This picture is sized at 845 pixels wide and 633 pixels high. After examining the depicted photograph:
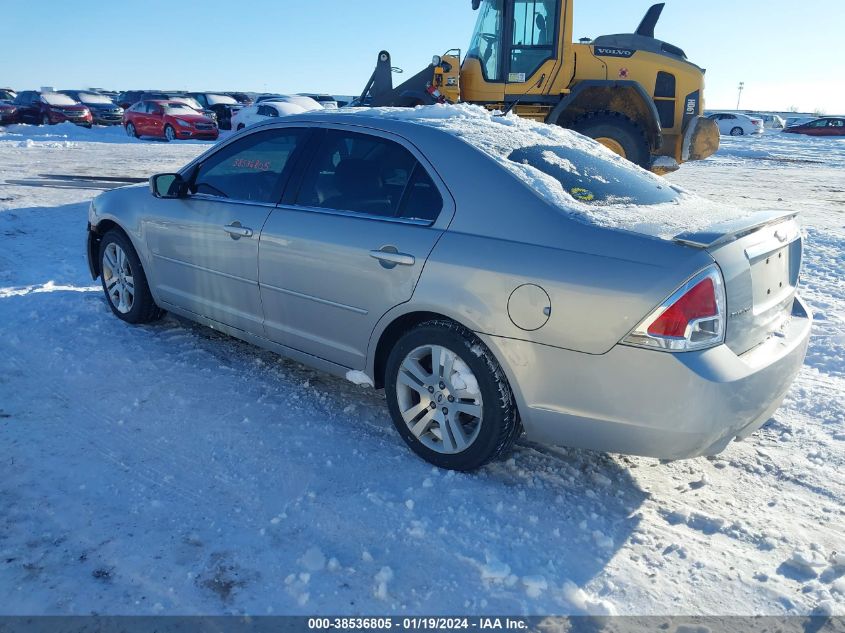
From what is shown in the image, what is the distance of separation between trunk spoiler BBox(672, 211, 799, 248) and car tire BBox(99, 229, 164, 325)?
3763 mm

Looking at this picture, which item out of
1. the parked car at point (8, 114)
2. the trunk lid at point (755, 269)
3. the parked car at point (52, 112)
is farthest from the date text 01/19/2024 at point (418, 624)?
the parked car at point (8, 114)

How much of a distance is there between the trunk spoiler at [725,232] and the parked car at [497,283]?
0.5 inches

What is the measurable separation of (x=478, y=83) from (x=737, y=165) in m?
14.2

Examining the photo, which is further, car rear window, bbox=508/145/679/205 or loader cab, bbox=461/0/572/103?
loader cab, bbox=461/0/572/103

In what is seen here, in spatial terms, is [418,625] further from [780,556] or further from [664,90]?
[664,90]

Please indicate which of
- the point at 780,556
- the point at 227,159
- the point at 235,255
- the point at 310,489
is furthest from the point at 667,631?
the point at 227,159

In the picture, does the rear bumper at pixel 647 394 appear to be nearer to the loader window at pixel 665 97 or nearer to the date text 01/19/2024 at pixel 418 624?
the date text 01/19/2024 at pixel 418 624

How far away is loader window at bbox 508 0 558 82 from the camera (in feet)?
34.7

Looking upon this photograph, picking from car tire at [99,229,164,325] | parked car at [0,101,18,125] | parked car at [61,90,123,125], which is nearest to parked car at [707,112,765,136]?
parked car at [61,90,123,125]

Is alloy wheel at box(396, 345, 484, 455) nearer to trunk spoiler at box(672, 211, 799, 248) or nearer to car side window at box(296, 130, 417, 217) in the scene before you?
car side window at box(296, 130, 417, 217)

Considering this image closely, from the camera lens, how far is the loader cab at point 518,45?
10.6 meters

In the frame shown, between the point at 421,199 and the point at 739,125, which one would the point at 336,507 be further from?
the point at 739,125

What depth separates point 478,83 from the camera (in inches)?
439

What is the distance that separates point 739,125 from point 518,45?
3434 centimetres
